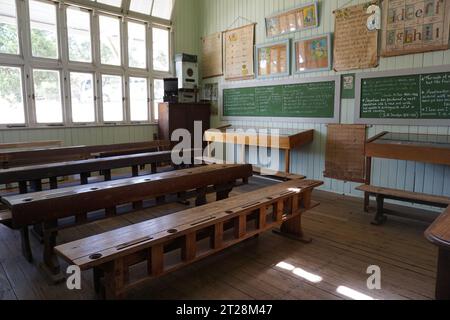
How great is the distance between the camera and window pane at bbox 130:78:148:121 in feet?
20.4

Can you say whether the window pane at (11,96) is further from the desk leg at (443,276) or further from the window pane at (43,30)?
the desk leg at (443,276)

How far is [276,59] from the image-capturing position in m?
5.41

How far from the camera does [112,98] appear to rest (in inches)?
233

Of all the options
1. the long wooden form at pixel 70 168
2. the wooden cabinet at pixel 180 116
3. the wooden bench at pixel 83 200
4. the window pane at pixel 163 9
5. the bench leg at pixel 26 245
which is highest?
the window pane at pixel 163 9

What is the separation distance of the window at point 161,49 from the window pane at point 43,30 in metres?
1.83

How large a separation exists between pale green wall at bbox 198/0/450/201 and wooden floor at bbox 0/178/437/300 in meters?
0.77

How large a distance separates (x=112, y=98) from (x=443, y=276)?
18.4ft

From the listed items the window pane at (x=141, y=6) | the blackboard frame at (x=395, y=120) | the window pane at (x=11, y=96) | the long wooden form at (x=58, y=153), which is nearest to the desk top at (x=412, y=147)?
the blackboard frame at (x=395, y=120)

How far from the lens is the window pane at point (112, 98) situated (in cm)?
582

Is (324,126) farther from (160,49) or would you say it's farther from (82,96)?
(82,96)

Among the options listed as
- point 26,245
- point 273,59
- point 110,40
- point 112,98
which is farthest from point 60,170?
point 273,59

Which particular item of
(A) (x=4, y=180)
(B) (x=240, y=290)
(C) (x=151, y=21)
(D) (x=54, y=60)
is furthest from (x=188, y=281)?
(C) (x=151, y=21)

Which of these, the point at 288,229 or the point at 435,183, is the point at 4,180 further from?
the point at 435,183

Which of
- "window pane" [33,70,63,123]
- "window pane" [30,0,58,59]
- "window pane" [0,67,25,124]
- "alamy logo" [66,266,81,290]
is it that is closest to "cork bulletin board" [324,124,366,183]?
"alamy logo" [66,266,81,290]
